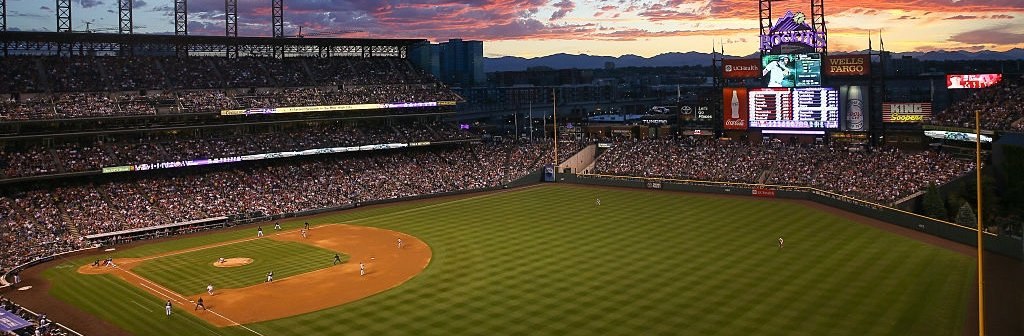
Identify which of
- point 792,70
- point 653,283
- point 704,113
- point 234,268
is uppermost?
point 792,70

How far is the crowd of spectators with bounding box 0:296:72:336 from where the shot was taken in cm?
2930

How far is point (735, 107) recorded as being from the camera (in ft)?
234

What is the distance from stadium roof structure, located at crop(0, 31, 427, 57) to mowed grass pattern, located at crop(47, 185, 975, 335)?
23.3 metres

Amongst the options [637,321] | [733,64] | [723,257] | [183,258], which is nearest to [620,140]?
[733,64]

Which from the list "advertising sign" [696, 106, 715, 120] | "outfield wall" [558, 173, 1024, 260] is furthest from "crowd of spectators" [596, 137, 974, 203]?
"advertising sign" [696, 106, 715, 120]

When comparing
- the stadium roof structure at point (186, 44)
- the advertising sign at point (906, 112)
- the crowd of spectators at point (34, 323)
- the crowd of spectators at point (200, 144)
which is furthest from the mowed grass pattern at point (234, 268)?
the advertising sign at point (906, 112)

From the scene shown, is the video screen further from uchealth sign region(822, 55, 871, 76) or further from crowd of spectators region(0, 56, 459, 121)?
crowd of spectators region(0, 56, 459, 121)

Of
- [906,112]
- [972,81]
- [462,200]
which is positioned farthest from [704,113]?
[462,200]

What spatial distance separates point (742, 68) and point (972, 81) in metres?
17.7

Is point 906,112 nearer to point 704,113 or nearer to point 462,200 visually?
point 704,113

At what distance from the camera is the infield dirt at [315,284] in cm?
3334

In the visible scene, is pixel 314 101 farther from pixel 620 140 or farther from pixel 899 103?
pixel 899 103

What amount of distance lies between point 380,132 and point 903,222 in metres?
47.2

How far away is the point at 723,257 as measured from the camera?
4038cm
